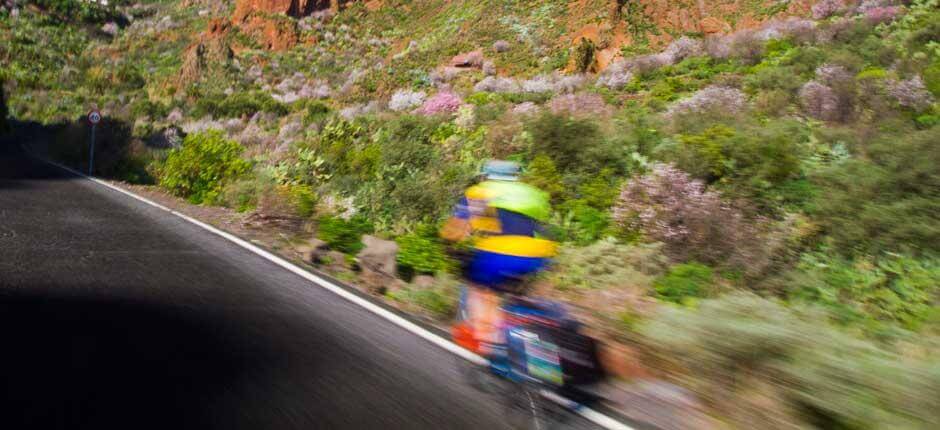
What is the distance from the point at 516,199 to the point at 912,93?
1330 centimetres

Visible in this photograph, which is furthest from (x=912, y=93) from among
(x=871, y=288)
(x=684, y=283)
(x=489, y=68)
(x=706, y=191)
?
(x=489, y=68)

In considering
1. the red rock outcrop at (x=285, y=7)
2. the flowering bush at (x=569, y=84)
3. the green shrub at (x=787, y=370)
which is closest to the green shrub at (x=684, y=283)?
the green shrub at (x=787, y=370)

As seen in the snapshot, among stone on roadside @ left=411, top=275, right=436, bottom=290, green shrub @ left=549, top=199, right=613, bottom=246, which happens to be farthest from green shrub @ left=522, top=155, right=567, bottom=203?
stone on roadside @ left=411, top=275, right=436, bottom=290

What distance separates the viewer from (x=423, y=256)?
7.24m

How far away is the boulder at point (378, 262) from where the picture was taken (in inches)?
289

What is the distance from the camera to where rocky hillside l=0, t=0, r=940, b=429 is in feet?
13.8

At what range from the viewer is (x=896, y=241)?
26.0 feet

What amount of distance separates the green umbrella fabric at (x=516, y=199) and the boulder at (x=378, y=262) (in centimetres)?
360

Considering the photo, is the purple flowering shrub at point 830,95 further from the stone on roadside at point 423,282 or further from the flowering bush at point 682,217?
the stone on roadside at point 423,282

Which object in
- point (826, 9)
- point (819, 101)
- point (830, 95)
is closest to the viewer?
point (830, 95)

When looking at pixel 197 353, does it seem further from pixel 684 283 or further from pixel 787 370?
pixel 684 283

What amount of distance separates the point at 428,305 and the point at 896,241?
21.2 ft

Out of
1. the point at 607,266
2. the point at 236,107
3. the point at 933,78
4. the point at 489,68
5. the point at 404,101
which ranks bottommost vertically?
the point at 607,266

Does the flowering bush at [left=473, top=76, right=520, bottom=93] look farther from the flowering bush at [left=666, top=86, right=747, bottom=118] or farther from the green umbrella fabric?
the green umbrella fabric
